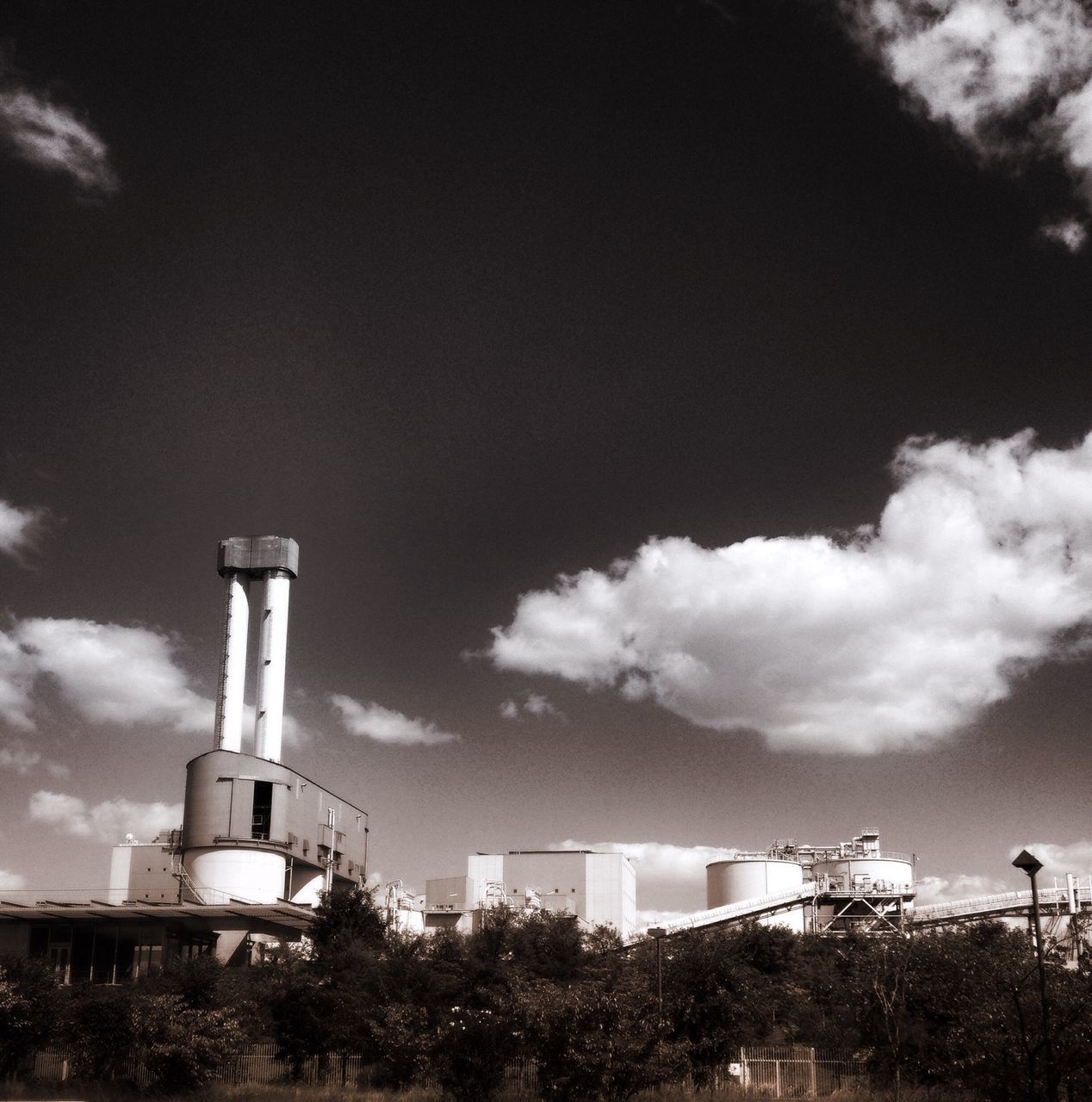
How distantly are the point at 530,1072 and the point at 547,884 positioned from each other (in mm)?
64857

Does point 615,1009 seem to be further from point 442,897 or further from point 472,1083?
point 442,897

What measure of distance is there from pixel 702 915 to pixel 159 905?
126ft

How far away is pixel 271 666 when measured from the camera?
8769 cm

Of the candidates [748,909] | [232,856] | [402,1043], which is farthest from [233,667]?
[402,1043]

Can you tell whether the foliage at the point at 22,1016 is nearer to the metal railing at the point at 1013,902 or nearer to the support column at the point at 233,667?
the support column at the point at 233,667

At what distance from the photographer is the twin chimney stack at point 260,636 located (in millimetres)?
86000

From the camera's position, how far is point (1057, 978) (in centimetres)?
3591

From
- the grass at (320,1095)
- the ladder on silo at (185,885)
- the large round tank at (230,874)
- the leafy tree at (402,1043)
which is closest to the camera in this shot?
the grass at (320,1095)

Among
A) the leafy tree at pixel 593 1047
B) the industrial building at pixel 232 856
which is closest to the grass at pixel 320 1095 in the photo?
the leafy tree at pixel 593 1047

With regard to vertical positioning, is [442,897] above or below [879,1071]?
above

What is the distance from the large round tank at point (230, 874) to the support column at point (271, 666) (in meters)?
8.53

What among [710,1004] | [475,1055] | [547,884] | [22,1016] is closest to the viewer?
[475,1055]

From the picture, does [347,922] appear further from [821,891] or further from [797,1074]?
[821,891]

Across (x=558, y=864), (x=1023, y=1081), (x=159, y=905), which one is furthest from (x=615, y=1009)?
(x=558, y=864)
